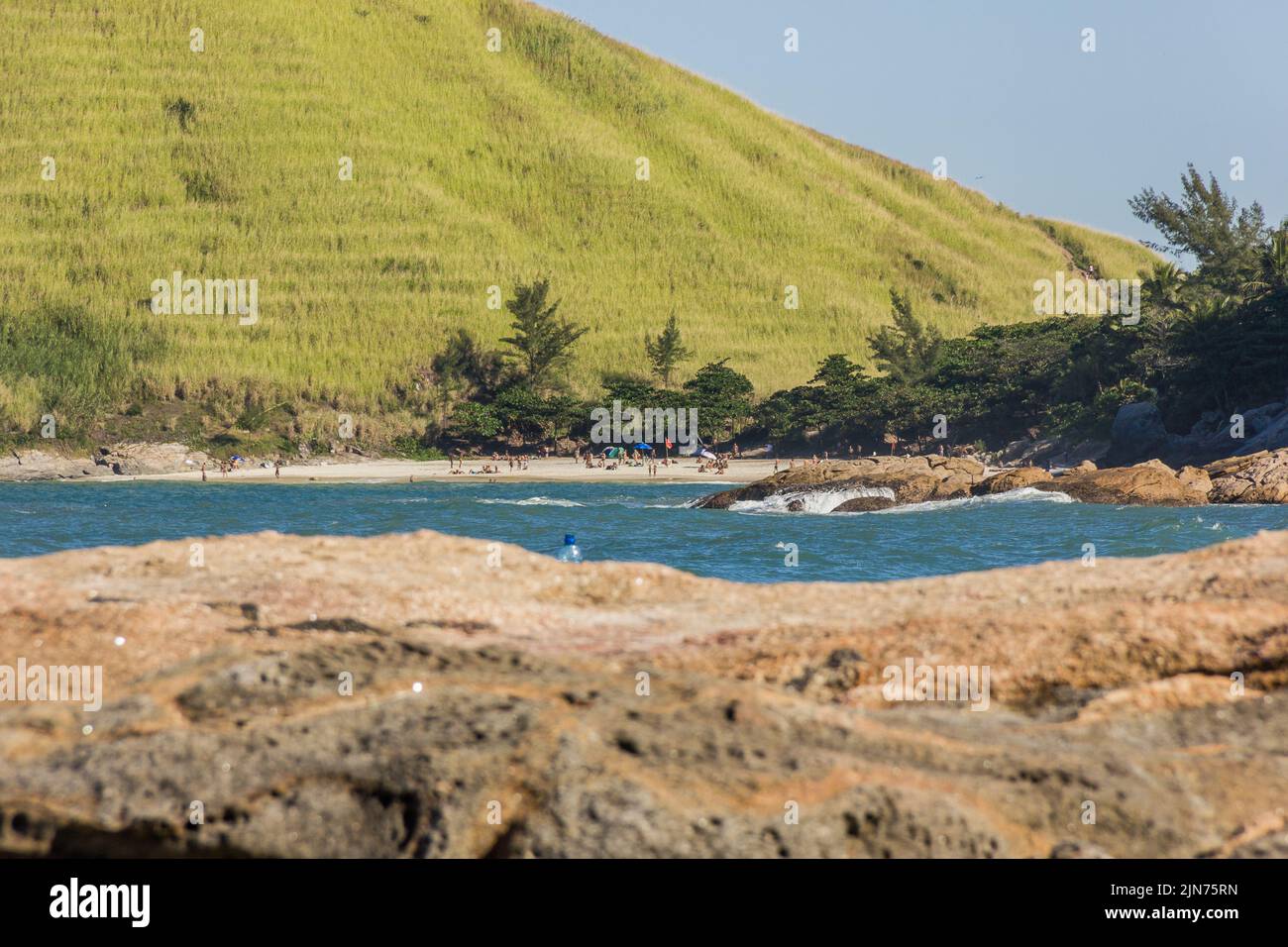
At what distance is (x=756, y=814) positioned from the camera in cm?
582

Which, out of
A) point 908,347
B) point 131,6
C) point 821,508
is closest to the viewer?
point 821,508

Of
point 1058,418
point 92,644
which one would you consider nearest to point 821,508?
point 1058,418

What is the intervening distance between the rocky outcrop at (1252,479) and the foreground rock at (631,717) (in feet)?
110

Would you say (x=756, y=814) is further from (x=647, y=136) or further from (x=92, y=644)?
(x=647, y=136)

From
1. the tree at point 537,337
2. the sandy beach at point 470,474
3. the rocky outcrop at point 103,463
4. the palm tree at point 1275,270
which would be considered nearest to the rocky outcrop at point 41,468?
→ the rocky outcrop at point 103,463

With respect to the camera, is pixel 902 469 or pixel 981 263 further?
pixel 981 263

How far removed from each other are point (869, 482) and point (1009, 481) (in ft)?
14.0

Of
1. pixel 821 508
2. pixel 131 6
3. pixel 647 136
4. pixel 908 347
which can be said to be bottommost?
pixel 821 508

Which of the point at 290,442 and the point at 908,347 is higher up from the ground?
the point at 908,347

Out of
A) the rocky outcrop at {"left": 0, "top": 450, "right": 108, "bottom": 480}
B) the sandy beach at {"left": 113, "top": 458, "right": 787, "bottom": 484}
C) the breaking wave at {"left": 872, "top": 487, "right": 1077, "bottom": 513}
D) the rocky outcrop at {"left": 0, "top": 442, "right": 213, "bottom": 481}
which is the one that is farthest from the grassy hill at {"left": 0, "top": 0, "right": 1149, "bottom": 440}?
the breaking wave at {"left": 872, "top": 487, "right": 1077, "bottom": 513}

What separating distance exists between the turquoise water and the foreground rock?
15.3 meters

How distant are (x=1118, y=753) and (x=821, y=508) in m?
35.9

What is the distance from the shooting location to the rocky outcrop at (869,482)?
1690 inches

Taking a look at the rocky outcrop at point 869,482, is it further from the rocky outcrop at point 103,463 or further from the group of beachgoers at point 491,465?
the rocky outcrop at point 103,463
